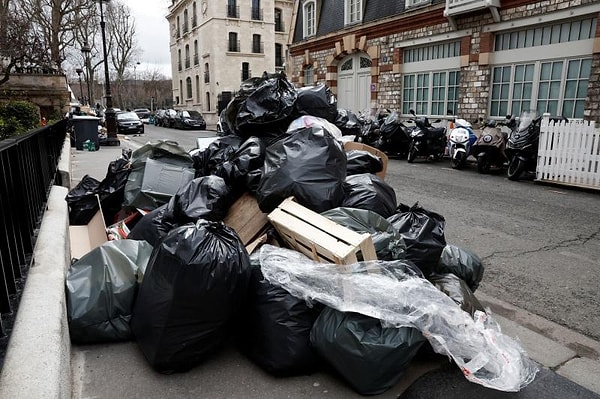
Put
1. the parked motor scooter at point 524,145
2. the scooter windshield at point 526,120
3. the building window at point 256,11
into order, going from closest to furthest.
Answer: the parked motor scooter at point 524,145 < the scooter windshield at point 526,120 < the building window at point 256,11

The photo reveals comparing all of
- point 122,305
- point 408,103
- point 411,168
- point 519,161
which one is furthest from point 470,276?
point 408,103

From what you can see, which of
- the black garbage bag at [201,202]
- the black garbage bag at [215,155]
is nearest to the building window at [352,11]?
the black garbage bag at [215,155]

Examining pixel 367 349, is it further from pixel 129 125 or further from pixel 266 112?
pixel 129 125

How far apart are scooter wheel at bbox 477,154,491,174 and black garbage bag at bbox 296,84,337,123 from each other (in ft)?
19.0

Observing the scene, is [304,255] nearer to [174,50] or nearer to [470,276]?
[470,276]

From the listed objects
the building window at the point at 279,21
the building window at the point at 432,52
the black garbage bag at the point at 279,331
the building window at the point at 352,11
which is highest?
the building window at the point at 279,21

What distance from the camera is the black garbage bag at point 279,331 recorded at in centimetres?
232

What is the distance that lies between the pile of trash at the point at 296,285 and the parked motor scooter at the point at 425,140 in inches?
326

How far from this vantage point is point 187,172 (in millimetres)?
4352

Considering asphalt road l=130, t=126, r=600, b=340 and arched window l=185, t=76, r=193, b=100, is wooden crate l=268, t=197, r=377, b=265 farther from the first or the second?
arched window l=185, t=76, r=193, b=100

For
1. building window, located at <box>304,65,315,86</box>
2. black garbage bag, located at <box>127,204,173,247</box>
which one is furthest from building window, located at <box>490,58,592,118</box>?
black garbage bag, located at <box>127,204,173,247</box>

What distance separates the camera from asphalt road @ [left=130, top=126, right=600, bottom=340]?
3.38 m

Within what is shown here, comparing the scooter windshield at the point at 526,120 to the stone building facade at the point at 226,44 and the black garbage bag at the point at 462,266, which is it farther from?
the stone building facade at the point at 226,44

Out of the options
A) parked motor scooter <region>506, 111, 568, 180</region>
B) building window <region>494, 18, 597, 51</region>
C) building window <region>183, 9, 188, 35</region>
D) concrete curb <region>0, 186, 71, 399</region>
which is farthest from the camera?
building window <region>183, 9, 188, 35</region>
